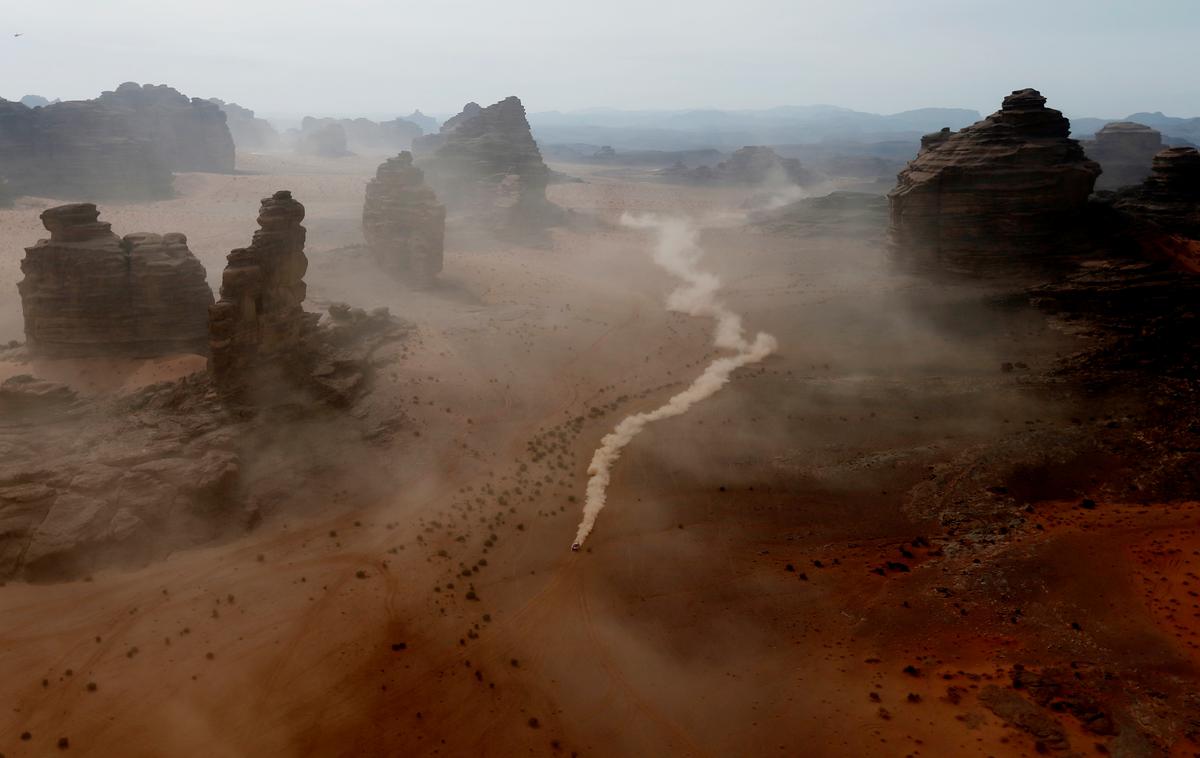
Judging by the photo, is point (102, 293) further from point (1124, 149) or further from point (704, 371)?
point (1124, 149)

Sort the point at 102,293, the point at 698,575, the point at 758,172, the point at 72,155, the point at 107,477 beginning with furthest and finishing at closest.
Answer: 1. the point at 758,172
2. the point at 72,155
3. the point at 102,293
4. the point at 698,575
5. the point at 107,477

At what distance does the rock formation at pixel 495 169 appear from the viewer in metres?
103

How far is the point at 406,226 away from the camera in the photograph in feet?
228

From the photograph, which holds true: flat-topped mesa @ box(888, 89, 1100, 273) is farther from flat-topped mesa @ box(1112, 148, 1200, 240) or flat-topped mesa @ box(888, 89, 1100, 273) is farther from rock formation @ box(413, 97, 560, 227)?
rock formation @ box(413, 97, 560, 227)

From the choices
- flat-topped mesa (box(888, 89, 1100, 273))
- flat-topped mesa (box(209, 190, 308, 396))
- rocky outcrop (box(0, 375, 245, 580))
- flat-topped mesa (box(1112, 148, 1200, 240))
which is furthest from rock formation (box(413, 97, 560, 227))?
flat-topped mesa (box(1112, 148, 1200, 240))

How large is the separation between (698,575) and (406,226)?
164 ft

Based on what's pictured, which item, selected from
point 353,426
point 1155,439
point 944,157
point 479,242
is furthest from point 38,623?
point 479,242

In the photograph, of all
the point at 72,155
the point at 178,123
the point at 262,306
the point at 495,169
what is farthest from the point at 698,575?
the point at 178,123

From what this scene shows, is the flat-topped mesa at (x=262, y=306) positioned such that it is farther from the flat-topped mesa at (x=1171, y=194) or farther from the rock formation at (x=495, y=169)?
the rock formation at (x=495, y=169)

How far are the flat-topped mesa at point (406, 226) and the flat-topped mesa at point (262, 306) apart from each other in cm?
2719

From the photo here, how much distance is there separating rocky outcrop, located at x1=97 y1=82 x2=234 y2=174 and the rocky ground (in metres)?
92.4

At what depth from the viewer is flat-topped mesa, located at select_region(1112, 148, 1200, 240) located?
53750 mm

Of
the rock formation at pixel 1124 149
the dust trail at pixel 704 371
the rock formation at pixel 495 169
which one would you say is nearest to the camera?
the dust trail at pixel 704 371

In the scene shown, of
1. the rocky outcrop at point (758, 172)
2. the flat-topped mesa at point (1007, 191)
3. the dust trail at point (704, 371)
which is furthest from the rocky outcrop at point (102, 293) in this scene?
the rocky outcrop at point (758, 172)
